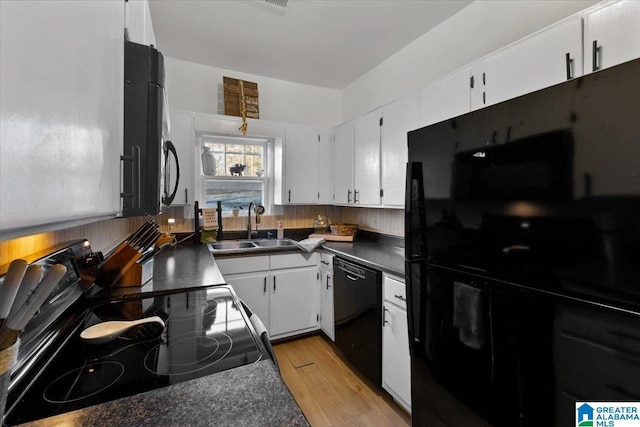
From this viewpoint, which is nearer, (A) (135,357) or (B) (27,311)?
(B) (27,311)

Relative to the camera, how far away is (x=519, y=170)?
917mm

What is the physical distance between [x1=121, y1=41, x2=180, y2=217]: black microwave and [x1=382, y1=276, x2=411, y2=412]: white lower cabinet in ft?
4.86

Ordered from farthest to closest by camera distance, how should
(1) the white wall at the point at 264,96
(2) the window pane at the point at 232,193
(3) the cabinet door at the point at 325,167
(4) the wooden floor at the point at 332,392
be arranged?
1. (3) the cabinet door at the point at 325,167
2. (2) the window pane at the point at 232,193
3. (1) the white wall at the point at 264,96
4. (4) the wooden floor at the point at 332,392

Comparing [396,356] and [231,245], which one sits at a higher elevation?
[231,245]

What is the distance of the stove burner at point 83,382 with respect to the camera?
61 centimetres

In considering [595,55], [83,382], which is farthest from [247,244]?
[595,55]

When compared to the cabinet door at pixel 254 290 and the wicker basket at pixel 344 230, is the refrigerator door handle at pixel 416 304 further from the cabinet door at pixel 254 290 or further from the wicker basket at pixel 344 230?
the wicker basket at pixel 344 230

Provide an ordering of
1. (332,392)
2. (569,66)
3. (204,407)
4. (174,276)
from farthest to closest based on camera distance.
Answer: (332,392)
(174,276)
(569,66)
(204,407)

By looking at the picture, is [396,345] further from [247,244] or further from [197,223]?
[197,223]

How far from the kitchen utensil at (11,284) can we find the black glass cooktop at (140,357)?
290 millimetres

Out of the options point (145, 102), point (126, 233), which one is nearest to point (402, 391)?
point (145, 102)

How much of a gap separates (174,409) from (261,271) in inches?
78.5

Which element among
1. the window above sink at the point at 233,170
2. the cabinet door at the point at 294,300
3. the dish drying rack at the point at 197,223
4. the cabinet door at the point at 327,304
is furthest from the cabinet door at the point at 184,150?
the cabinet door at the point at 327,304

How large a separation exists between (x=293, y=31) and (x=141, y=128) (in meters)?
2.09
